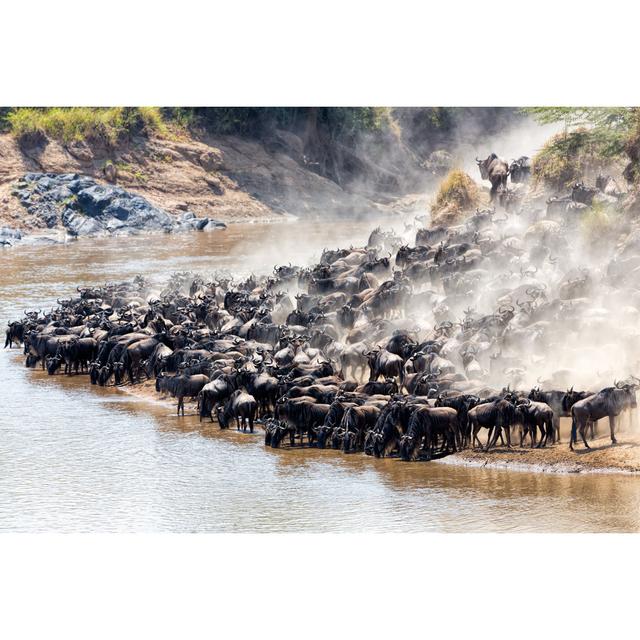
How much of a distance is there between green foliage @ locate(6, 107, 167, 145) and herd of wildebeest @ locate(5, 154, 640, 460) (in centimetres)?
2917

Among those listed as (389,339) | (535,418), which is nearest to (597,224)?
(389,339)

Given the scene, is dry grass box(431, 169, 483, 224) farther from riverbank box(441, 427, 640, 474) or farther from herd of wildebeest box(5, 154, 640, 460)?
riverbank box(441, 427, 640, 474)

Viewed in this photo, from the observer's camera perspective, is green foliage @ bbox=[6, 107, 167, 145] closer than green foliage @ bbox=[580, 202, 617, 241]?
No

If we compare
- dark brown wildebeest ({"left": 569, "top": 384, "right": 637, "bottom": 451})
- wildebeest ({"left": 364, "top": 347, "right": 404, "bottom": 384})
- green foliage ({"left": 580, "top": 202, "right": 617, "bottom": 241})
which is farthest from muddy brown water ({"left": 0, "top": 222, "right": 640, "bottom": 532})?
green foliage ({"left": 580, "top": 202, "right": 617, "bottom": 241})

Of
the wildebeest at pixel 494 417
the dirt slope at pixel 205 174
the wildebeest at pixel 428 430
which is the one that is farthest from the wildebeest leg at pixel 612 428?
the dirt slope at pixel 205 174

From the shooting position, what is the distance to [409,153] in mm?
66875

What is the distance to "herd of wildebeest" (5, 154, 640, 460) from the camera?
57.4ft

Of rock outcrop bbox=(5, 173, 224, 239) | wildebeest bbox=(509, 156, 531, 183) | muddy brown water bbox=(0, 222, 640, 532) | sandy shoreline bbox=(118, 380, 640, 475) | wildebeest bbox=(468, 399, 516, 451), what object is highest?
rock outcrop bbox=(5, 173, 224, 239)

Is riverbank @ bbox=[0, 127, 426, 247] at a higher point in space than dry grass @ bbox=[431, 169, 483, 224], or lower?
higher

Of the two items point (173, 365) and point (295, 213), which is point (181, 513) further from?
point (295, 213)

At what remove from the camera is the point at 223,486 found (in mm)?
16891

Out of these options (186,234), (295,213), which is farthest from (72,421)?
(295,213)

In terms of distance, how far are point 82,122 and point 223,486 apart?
156ft
